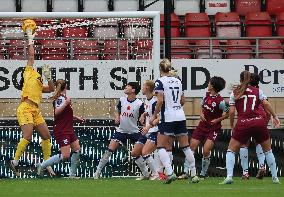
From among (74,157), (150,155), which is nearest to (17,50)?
(74,157)

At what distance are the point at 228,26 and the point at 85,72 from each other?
562 centimetres

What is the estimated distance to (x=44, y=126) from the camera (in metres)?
17.8

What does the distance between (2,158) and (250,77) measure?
5.74 meters

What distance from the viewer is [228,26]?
25016mm

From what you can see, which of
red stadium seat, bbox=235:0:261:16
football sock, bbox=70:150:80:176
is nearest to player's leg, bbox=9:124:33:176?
football sock, bbox=70:150:80:176

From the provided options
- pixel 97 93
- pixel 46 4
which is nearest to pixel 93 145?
pixel 97 93

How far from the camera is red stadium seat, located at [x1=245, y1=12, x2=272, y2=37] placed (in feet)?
81.9

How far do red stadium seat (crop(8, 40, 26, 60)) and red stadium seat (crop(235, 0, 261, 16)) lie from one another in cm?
778

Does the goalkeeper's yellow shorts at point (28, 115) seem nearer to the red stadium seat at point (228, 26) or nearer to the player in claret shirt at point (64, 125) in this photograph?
the player in claret shirt at point (64, 125)

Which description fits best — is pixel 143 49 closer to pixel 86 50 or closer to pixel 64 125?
pixel 86 50

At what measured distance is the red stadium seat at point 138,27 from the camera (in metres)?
20.0

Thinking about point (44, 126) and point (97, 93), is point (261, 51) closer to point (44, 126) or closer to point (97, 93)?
point (97, 93)

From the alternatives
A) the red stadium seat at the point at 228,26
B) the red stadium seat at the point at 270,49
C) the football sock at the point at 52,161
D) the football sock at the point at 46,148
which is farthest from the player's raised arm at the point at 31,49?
the red stadium seat at the point at 228,26

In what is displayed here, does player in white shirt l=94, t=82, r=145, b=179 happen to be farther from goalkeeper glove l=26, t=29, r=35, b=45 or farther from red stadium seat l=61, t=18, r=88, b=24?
red stadium seat l=61, t=18, r=88, b=24
